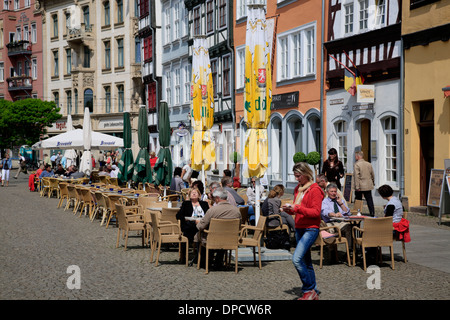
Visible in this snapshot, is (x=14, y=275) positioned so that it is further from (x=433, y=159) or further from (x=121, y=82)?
(x=121, y=82)

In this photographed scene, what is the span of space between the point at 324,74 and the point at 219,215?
1459 centimetres

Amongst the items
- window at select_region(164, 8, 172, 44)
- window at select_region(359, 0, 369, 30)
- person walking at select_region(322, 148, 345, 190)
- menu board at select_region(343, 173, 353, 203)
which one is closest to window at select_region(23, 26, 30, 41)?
window at select_region(164, 8, 172, 44)

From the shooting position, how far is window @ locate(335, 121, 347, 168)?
2366 centimetres

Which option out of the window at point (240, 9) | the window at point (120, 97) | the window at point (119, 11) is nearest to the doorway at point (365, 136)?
the window at point (240, 9)

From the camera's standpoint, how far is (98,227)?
17453 millimetres

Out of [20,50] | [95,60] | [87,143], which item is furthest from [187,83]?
[20,50]

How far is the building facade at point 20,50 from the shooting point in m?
67.1

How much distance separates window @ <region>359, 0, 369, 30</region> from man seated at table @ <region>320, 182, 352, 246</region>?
37.0ft

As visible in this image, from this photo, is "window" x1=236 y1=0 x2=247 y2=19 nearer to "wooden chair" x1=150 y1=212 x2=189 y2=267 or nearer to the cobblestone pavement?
the cobblestone pavement

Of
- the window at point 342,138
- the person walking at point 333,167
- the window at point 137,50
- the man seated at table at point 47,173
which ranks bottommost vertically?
the man seated at table at point 47,173

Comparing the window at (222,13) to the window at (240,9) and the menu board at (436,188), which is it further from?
the menu board at (436,188)

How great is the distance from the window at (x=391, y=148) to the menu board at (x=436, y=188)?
3.25 metres

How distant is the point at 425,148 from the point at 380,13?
461 cm

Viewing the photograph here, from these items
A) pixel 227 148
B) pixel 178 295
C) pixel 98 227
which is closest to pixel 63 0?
pixel 227 148
